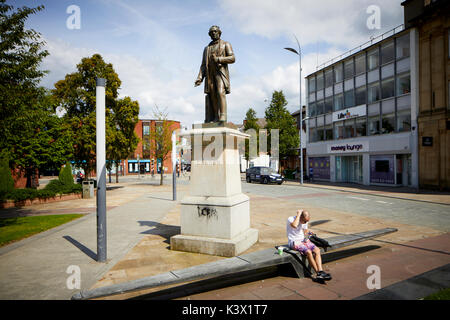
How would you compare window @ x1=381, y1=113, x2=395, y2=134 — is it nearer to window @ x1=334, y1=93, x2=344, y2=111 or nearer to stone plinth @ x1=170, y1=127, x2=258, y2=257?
window @ x1=334, y1=93, x2=344, y2=111

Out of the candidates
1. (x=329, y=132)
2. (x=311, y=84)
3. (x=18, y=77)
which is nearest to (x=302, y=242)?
(x=18, y=77)

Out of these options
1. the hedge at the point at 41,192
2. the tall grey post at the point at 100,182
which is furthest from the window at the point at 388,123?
the hedge at the point at 41,192

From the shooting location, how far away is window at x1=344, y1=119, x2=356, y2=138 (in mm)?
27178

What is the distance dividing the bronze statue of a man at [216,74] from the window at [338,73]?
25963 millimetres

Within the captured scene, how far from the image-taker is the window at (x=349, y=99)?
89.4 feet

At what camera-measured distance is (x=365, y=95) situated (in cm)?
2561

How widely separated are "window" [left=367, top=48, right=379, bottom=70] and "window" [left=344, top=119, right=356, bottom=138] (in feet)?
17.4

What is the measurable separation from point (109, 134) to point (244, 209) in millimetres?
15853

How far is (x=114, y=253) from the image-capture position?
19.7ft

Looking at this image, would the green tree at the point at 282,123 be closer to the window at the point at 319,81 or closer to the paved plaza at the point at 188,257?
the window at the point at 319,81

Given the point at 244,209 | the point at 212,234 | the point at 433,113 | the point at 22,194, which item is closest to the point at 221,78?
Result: the point at 244,209

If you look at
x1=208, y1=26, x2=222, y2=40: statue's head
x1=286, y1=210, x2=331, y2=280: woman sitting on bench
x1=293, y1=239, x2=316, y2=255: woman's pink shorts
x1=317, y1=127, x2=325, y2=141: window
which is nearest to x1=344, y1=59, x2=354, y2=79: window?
x1=317, y1=127, x2=325, y2=141: window

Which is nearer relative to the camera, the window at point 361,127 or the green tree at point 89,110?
the green tree at point 89,110
